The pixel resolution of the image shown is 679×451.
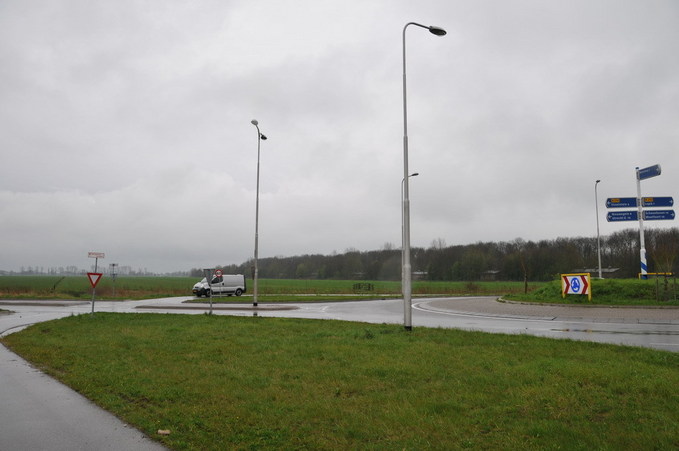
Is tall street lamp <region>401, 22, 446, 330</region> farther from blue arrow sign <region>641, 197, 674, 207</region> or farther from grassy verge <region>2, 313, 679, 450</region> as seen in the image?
blue arrow sign <region>641, 197, 674, 207</region>

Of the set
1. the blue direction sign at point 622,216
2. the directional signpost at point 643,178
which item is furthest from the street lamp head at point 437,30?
the blue direction sign at point 622,216

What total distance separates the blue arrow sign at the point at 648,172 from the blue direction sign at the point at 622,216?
87.9 inches

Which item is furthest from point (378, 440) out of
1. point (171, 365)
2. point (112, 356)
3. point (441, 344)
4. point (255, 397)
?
point (112, 356)

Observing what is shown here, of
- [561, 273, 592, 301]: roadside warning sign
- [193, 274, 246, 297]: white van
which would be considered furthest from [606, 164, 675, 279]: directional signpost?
[193, 274, 246, 297]: white van

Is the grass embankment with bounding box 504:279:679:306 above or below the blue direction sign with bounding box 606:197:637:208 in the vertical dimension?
below

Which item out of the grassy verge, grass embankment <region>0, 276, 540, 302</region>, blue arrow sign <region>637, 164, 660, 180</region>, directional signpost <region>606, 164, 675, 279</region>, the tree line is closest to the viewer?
the grassy verge

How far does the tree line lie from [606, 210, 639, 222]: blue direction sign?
4541 centimetres

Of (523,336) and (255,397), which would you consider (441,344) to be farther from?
(255,397)

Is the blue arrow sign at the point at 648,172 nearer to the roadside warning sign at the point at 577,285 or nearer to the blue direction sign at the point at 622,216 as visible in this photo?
the blue direction sign at the point at 622,216

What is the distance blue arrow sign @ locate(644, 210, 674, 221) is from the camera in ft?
92.9

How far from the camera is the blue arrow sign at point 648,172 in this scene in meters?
27.5

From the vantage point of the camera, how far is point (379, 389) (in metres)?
6.87

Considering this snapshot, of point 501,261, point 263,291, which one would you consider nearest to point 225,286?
point 263,291

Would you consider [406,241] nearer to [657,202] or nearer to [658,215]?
[658,215]
